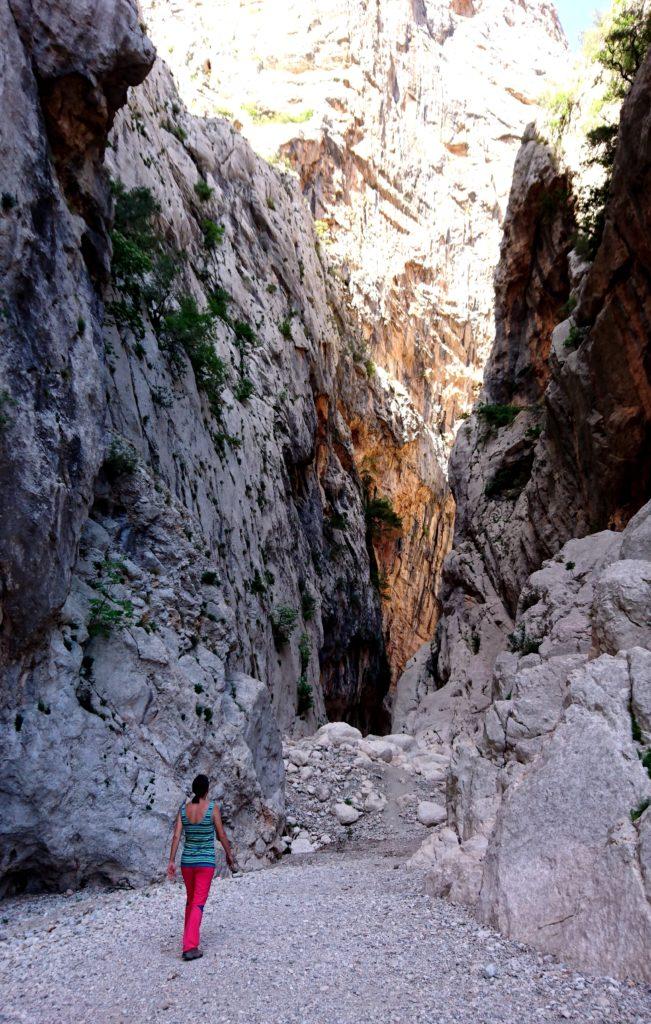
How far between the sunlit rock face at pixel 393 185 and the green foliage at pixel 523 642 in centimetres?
2697

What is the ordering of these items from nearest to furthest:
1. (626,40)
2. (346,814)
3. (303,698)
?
1. (346,814)
2. (626,40)
3. (303,698)

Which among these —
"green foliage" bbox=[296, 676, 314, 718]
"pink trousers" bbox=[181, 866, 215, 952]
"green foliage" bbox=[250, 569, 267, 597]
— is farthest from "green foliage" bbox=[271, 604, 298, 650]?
"pink trousers" bbox=[181, 866, 215, 952]

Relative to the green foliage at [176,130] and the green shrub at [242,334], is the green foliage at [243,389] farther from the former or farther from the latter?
the green foliage at [176,130]

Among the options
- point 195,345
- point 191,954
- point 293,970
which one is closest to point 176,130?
point 195,345

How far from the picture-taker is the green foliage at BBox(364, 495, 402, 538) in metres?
40.7

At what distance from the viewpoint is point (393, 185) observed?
1864 inches

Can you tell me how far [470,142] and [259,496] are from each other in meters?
45.8

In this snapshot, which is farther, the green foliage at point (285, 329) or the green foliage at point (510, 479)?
the green foliage at point (285, 329)

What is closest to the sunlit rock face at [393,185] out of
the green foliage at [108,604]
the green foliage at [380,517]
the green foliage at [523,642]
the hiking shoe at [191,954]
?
the green foliage at [380,517]

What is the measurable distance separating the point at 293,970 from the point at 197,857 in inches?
45.8

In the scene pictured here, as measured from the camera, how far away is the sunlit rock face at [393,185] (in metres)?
41.1

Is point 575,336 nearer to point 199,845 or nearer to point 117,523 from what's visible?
point 117,523

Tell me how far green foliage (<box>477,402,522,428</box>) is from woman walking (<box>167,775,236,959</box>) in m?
23.0

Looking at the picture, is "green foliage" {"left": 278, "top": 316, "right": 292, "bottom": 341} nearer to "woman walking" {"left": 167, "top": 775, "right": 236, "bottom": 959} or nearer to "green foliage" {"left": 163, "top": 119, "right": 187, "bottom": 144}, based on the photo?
"green foliage" {"left": 163, "top": 119, "right": 187, "bottom": 144}
